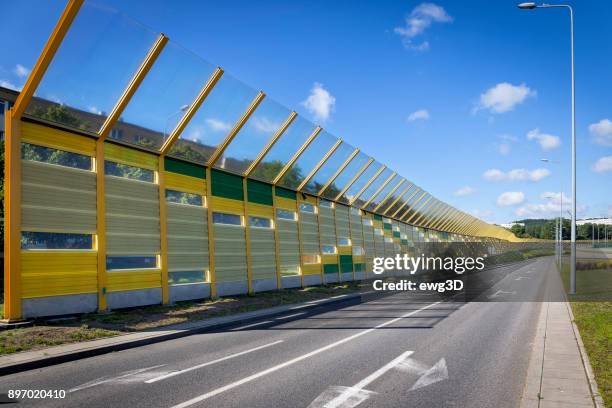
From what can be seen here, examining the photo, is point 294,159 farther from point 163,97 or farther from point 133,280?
point 133,280

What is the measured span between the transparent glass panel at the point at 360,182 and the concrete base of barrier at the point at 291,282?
7.49 meters

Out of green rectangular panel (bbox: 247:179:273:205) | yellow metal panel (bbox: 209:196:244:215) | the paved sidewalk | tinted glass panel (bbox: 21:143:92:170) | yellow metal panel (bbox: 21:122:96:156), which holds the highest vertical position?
yellow metal panel (bbox: 21:122:96:156)

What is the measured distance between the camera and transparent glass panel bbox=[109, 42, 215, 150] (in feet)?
44.6

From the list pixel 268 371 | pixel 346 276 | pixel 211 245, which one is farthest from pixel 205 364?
pixel 346 276

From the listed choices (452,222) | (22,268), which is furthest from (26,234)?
(452,222)

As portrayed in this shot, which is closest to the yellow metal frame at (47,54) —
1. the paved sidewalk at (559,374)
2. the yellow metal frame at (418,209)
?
the paved sidewalk at (559,374)

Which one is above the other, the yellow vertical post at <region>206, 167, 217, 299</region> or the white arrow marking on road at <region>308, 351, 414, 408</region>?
the yellow vertical post at <region>206, 167, 217, 299</region>

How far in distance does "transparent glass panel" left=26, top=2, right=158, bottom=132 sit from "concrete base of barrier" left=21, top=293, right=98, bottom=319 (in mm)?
4594

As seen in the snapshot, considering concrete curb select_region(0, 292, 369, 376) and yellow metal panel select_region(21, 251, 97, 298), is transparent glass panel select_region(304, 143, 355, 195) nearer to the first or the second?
concrete curb select_region(0, 292, 369, 376)

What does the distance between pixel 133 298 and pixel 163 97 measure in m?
6.22

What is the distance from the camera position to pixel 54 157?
13.3 m

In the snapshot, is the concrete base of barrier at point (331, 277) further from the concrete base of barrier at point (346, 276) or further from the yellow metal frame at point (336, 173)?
the yellow metal frame at point (336, 173)

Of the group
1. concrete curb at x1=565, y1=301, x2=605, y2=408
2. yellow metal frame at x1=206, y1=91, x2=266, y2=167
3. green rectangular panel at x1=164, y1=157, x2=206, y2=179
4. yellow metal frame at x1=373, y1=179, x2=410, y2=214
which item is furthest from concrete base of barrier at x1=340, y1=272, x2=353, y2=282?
concrete curb at x1=565, y1=301, x2=605, y2=408

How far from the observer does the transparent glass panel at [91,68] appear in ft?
37.2
